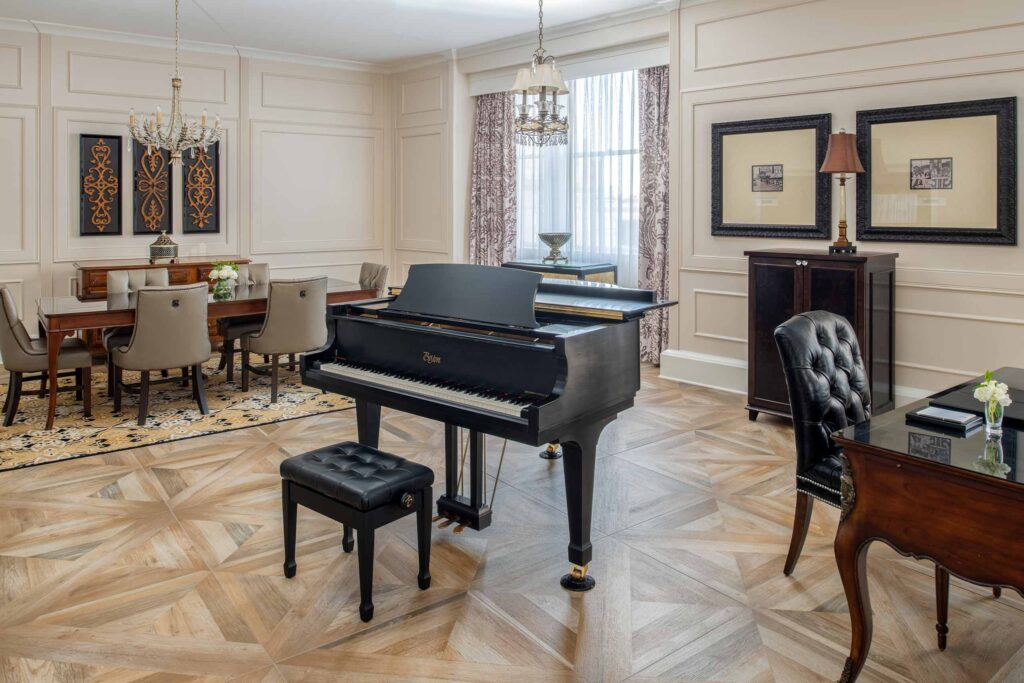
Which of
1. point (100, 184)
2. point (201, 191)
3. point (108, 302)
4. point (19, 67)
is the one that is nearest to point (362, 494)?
point (108, 302)

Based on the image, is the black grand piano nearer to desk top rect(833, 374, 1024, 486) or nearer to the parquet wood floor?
the parquet wood floor

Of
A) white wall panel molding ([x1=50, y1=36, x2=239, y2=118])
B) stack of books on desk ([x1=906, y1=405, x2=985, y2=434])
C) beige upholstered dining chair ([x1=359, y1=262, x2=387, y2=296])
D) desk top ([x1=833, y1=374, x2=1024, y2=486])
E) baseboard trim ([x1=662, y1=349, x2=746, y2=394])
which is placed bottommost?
baseboard trim ([x1=662, y1=349, x2=746, y2=394])

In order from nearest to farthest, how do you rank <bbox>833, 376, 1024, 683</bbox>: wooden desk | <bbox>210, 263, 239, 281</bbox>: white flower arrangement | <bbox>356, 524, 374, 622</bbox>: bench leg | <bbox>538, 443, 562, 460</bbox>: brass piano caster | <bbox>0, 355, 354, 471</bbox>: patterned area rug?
<bbox>833, 376, 1024, 683</bbox>: wooden desk, <bbox>356, 524, 374, 622</bbox>: bench leg, <bbox>538, 443, 562, 460</bbox>: brass piano caster, <bbox>0, 355, 354, 471</bbox>: patterned area rug, <bbox>210, 263, 239, 281</bbox>: white flower arrangement

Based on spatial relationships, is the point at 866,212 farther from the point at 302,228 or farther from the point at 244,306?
the point at 302,228

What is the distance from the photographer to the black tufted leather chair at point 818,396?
266 cm

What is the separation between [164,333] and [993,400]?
15.1 ft

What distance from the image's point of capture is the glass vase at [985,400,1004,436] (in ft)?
6.91

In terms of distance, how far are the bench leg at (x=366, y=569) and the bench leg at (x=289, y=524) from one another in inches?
Answer: 15.8

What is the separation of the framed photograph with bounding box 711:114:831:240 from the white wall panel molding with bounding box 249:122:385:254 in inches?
178

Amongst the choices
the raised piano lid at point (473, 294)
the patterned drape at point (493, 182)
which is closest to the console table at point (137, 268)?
the patterned drape at point (493, 182)

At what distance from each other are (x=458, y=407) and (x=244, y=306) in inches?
135

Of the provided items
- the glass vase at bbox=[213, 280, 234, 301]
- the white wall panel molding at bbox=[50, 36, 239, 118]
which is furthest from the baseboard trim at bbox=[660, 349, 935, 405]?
the white wall panel molding at bbox=[50, 36, 239, 118]

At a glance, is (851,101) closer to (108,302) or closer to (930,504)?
(930,504)

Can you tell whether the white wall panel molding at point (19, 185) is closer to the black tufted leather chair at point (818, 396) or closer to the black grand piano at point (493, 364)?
the black grand piano at point (493, 364)
